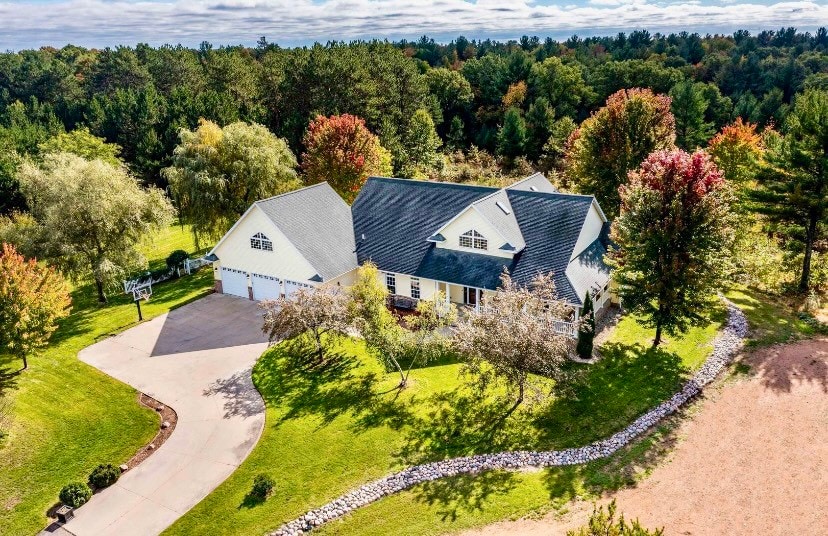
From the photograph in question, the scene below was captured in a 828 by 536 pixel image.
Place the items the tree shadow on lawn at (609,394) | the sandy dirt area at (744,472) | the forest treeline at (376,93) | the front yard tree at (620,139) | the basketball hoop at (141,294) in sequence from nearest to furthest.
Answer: the sandy dirt area at (744,472) < the tree shadow on lawn at (609,394) < the basketball hoop at (141,294) < the front yard tree at (620,139) < the forest treeline at (376,93)

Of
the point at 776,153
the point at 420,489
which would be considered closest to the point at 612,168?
the point at 776,153

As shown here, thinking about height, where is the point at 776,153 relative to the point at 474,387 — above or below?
above

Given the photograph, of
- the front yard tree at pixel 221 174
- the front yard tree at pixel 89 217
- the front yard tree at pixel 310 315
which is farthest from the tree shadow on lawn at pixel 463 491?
the front yard tree at pixel 221 174

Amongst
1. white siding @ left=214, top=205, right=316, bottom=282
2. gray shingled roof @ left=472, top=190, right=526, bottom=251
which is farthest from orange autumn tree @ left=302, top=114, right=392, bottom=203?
gray shingled roof @ left=472, top=190, right=526, bottom=251

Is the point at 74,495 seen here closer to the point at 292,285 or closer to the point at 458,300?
the point at 292,285

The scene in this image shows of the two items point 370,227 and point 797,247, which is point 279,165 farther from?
point 797,247

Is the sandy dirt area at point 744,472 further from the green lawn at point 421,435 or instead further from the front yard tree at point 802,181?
the front yard tree at point 802,181
